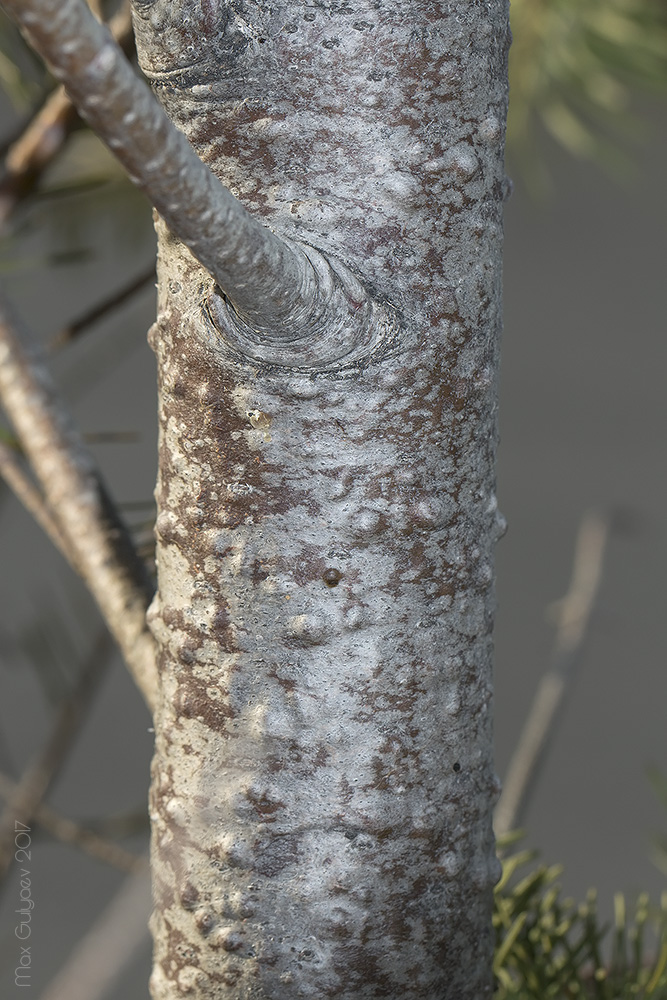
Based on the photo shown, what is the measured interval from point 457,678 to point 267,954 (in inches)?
2.4

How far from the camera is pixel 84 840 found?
0.40 meters

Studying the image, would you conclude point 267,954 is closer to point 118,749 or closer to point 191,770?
point 191,770

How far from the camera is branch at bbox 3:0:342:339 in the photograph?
0.10 metres

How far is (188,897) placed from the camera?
7.3 inches

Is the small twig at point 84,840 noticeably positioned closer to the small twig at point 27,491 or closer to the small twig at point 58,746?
the small twig at point 58,746

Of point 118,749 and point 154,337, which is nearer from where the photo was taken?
point 154,337

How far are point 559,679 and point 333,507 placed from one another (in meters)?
0.35

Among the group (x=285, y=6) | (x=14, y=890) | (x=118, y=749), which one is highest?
(x=285, y=6)

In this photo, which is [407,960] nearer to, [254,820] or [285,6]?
[254,820]

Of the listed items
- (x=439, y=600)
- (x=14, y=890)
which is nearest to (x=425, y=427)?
(x=439, y=600)

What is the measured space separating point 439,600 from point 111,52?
11 cm

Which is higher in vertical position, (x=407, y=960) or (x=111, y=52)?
(x=111, y=52)

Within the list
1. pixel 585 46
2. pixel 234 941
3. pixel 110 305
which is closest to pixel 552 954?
pixel 234 941

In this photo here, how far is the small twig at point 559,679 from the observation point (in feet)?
1.32
